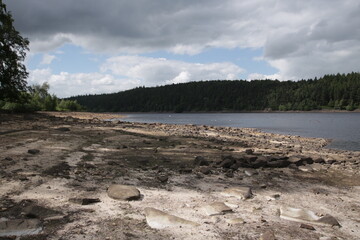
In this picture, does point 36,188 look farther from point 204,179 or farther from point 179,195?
point 204,179

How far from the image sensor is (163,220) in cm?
642

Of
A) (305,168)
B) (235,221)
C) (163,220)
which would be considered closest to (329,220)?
(235,221)

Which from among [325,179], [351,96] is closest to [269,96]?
[351,96]

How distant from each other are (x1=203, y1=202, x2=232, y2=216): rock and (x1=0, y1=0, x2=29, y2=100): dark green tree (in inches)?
1461

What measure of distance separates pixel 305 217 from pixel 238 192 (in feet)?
7.09

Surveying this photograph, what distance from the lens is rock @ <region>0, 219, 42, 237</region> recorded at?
547cm

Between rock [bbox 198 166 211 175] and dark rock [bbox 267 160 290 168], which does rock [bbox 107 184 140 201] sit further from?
dark rock [bbox 267 160 290 168]

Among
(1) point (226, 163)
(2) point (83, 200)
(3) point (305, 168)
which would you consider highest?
(2) point (83, 200)

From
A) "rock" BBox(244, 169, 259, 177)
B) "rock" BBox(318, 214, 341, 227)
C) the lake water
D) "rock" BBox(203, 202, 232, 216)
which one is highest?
"rock" BBox(203, 202, 232, 216)

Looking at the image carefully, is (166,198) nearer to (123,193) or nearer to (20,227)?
(123,193)

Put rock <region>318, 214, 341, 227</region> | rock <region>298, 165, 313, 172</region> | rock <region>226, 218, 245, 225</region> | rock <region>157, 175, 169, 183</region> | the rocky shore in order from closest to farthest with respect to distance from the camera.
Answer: the rocky shore < rock <region>226, 218, 245, 225</region> < rock <region>318, 214, 341, 227</region> < rock <region>157, 175, 169, 183</region> < rock <region>298, 165, 313, 172</region>

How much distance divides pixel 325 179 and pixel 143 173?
767 cm

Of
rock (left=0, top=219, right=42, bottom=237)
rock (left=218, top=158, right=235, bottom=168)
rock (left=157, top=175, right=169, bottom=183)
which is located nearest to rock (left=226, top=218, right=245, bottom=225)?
rock (left=157, top=175, right=169, bottom=183)

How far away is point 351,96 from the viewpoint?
159 m
